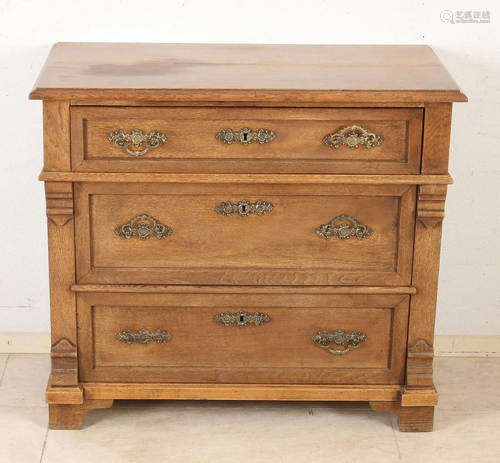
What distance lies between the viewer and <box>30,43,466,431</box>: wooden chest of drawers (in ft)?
8.58

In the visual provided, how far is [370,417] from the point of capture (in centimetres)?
300

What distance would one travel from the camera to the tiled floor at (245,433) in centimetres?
281

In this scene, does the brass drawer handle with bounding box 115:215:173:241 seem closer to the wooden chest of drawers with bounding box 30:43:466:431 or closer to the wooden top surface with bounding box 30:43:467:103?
the wooden chest of drawers with bounding box 30:43:466:431

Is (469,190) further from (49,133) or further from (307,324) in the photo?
(49,133)

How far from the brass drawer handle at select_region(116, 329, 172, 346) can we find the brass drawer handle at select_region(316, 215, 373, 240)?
1.61ft

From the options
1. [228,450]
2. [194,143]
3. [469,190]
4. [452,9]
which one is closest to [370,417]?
[228,450]

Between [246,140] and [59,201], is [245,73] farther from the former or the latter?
[59,201]

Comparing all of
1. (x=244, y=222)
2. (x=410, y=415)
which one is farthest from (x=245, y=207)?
(x=410, y=415)

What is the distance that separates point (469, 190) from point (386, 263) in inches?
22.6

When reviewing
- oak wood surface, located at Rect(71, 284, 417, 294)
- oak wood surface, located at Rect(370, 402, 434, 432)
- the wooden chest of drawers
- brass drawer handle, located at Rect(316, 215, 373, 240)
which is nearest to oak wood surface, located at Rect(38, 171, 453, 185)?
the wooden chest of drawers

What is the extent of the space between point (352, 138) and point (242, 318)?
563 mm

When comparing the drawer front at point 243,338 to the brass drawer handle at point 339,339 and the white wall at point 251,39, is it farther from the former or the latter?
the white wall at point 251,39

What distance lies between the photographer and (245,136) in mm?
2623

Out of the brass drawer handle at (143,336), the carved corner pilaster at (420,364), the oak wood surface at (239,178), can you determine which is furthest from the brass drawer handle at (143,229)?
the carved corner pilaster at (420,364)
